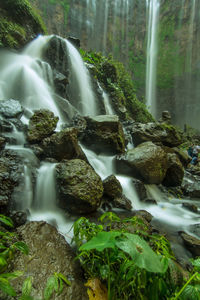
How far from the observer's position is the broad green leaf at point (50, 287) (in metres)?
1.06

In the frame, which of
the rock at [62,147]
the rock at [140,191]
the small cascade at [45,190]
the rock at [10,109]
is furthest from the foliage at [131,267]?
the rock at [10,109]

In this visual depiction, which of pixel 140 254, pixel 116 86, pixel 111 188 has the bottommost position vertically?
pixel 111 188

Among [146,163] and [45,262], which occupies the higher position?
[45,262]

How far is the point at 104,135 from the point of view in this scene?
501 cm

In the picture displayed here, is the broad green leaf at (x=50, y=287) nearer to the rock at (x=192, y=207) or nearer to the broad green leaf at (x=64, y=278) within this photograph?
the broad green leaf at (x=64, y=278)

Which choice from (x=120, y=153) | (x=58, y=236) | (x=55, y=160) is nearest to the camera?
(x=58, y=236)

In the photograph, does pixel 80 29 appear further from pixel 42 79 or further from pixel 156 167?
pixel 156 167

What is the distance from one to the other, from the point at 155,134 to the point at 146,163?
2.30m

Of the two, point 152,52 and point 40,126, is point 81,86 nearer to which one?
point 40,126

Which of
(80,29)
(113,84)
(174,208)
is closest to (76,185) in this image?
(174,208)

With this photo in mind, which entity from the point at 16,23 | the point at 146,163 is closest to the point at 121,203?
the point at 146,163

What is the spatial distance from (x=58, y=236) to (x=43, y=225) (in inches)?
8.0

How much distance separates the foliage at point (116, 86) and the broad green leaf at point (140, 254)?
8717 millimetres

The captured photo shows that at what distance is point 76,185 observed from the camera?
9.07ft
